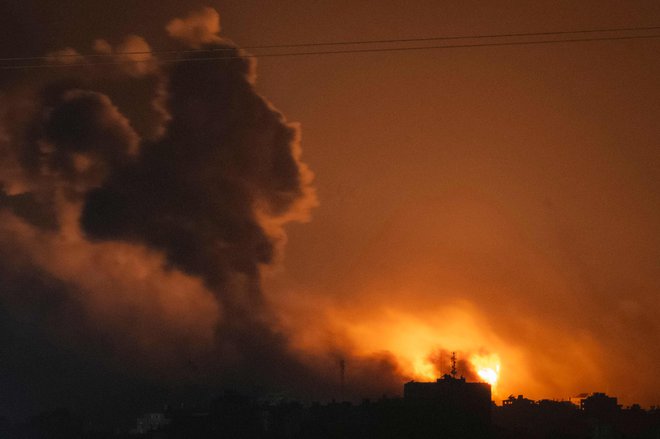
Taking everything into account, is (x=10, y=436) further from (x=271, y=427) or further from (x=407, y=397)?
(x=407, y=397)

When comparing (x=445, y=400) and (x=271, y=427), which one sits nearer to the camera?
(x=445, y=400)

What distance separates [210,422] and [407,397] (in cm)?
3141

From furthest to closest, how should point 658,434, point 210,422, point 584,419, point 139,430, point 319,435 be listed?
point 139,430 < point 584,419 < point 210,422 < point 319,435 < point 658,434

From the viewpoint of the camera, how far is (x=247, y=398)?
16125 cm

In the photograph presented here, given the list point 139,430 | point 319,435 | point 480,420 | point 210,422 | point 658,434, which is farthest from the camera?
point 139,430

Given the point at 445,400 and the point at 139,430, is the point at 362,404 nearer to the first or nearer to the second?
the point at 445,400

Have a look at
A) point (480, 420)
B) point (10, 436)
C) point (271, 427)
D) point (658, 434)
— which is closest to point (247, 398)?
point (271, 427)

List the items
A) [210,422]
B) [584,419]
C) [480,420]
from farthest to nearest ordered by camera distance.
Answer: [584,419] < [210,422] < [480,420]

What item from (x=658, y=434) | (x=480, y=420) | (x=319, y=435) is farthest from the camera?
(x=319, y=435)

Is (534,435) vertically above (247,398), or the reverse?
(247,398)

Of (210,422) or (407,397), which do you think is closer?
(407,397)

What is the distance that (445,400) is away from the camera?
12862 centimetres

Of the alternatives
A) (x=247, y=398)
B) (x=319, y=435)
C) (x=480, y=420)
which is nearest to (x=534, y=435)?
(x=480, y=420)

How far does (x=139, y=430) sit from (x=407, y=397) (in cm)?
6326
